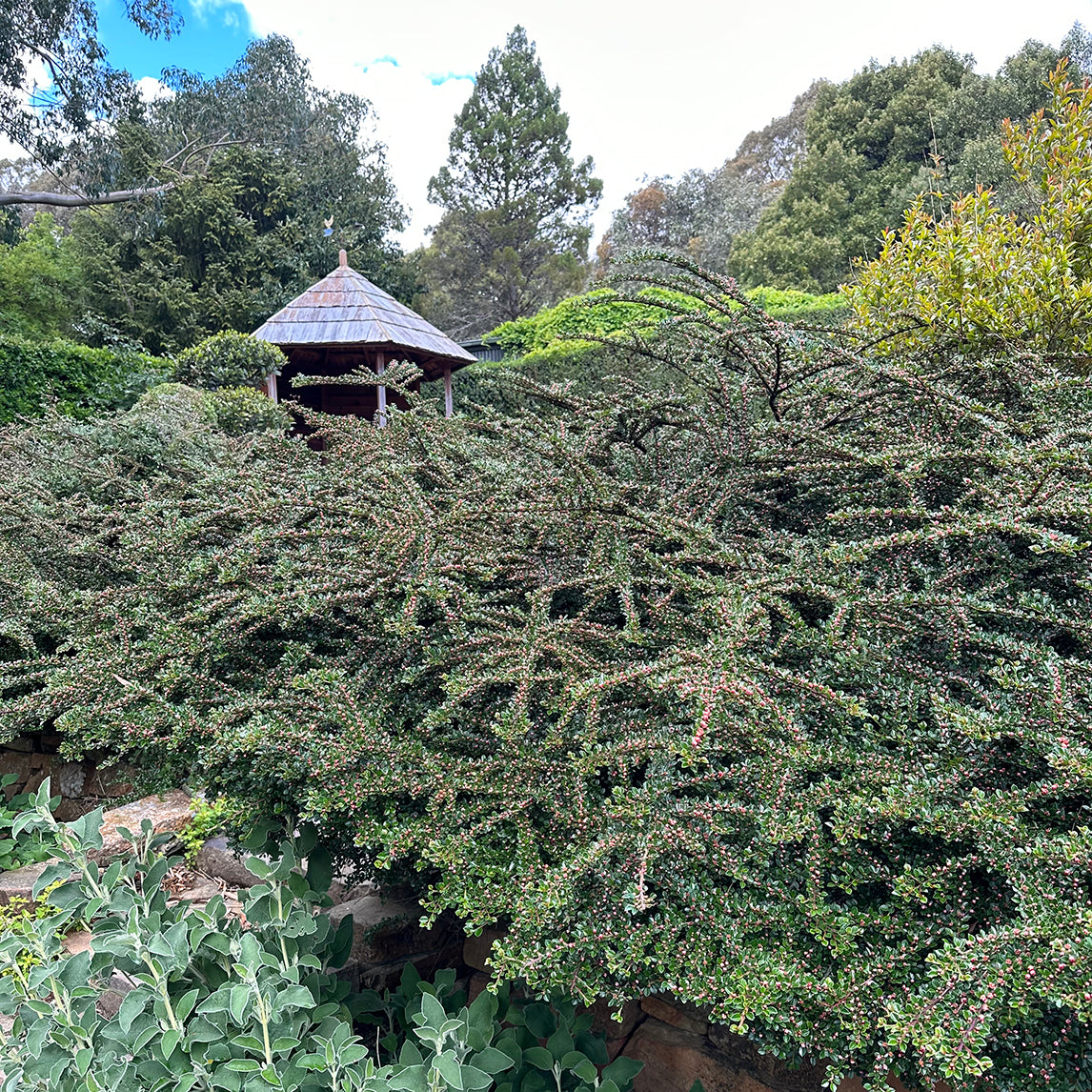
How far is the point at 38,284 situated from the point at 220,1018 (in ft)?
70.0

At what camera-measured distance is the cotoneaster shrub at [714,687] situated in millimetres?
1036

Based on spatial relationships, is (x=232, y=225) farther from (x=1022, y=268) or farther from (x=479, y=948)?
(x=479, y=948)

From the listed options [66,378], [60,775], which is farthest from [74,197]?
[60,775]

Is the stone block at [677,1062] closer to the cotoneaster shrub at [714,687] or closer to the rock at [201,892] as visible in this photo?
the cotoneaster shrub at [714,687]

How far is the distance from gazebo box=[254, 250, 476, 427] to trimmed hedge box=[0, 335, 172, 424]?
1.99 meters

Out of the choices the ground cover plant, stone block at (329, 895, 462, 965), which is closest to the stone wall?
the ground cover plant

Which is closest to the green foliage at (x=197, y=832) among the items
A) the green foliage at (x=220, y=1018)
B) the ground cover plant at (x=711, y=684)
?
the ground cover plant at (x=711, y=684)

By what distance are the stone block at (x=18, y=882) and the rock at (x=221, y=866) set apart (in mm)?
528

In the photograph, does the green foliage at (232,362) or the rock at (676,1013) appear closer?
the rock at (676,1013)

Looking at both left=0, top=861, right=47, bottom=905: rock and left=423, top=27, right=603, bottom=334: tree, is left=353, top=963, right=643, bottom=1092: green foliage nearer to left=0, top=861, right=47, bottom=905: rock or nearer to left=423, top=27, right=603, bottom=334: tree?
left=0, top=861, right=47, bottom=905: rock

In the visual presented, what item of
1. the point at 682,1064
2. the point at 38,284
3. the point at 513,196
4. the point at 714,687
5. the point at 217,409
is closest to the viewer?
the point at 714,687

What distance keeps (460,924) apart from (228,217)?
21.1m

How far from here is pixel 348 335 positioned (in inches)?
469

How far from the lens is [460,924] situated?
1957 mm
